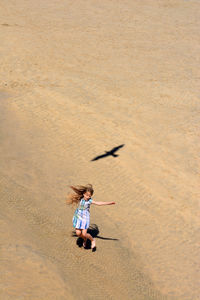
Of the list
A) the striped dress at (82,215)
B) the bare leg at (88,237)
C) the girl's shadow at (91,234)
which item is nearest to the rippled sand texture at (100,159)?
the girl's shadow at (91,234)

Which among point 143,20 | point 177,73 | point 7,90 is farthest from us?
point 143,20

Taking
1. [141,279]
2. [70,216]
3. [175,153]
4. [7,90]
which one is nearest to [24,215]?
[70,216]

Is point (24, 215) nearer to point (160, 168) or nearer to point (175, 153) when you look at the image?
point (160, 168)

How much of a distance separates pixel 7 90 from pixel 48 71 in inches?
124

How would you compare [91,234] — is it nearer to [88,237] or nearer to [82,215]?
[88,237]

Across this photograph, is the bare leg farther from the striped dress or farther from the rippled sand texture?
the rippled sand texture

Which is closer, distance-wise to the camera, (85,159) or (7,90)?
(85,159)

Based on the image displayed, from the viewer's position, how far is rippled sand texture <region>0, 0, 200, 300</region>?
26.8ft

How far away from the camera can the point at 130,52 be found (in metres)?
23.6

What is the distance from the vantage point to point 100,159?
43.3 ft

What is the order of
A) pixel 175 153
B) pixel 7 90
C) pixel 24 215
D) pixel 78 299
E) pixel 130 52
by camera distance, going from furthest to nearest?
pixel 130 52, pixel 7 90, pixel 175 153, pixel 24 215, pixel 78 299

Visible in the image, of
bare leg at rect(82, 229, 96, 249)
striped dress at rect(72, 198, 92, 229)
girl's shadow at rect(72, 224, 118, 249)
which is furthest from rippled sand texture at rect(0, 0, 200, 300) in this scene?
striped dress at rect(72, 198, 92, 229)

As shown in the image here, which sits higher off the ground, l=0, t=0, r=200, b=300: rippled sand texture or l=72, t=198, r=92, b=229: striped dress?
l=72, t=198, r=92, b=229: striped dress

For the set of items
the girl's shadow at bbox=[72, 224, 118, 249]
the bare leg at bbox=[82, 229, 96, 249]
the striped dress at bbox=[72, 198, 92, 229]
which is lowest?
the girl's shadow at bbox=[72, 224, 118, 249]
